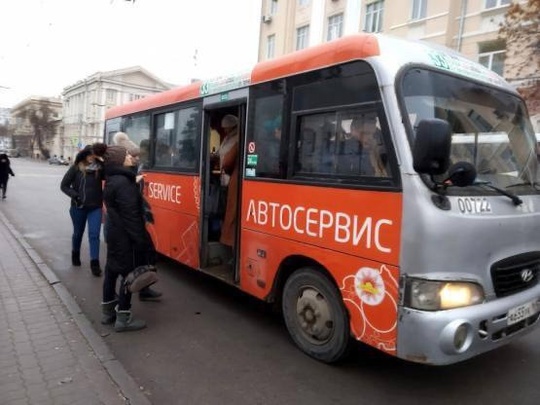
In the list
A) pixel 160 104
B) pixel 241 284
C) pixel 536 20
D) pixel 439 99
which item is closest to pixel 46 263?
pixel 160 104

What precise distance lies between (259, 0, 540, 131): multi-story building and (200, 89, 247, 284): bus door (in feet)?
38.5

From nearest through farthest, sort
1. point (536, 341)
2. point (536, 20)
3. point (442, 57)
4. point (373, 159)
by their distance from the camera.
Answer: point (373, 159)
point (442, 57)
point (536, 341)
point (536, 20)

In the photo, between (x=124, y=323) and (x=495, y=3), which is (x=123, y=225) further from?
(x=495, y=3)

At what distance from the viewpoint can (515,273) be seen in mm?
3666

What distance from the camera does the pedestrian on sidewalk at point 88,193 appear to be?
688 centimetres

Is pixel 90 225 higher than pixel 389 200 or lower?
lower

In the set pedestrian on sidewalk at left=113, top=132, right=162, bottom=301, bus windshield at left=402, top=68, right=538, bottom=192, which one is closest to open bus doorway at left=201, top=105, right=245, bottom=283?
pedestrian on sidewalk at left=113, top=132, right=162, bottom=301

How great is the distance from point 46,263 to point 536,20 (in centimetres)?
1291

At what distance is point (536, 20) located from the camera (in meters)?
12.3

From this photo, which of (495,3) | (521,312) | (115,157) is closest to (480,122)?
(521,312)

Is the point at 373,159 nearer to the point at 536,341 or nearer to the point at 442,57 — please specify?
the point at 442,57

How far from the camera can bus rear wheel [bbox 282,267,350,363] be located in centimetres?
392

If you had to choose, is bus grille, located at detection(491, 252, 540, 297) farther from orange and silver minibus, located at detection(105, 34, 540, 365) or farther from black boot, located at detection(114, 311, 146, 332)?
black boot, located at detection(114, 311, 146, 332)

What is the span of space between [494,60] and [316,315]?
18711 mm
